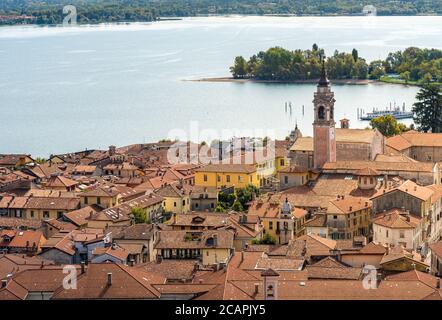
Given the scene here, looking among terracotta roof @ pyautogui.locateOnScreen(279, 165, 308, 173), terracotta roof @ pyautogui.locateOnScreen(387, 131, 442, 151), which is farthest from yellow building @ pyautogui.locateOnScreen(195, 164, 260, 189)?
terracotta roof @ pyautogui.locateOnScreen(387, 131, 442, 151)

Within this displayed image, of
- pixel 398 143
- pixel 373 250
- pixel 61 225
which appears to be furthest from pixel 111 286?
pixel 398 143

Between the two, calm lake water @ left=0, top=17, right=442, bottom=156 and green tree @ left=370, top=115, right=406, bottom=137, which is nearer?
green tree @ left=370, top=115, right=406, bottom=137

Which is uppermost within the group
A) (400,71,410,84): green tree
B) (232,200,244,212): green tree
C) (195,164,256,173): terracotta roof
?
(195,164,256,173): terracotta roof

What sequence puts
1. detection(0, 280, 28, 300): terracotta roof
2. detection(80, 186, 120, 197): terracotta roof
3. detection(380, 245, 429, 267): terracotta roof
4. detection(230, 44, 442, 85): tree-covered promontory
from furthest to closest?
A: detection(230, 44, 442, 85): tree-covered promontory
detection(80, 186, 120, 197): terracotta roof
detection(380, 245, 429, 267): terracotta roof
detection(0, 280, 28, 300): terracotta roof

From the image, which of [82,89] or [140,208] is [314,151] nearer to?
[140,208]

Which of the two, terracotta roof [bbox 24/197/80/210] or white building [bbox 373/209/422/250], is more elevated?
white building [bbox 373/209/422/250]

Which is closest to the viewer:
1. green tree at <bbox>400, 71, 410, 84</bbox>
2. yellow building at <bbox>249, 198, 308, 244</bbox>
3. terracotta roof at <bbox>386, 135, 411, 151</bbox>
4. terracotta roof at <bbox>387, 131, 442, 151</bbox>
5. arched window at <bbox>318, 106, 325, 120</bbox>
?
yellow building at <bbox>249, 198, 308, 244</bbox>

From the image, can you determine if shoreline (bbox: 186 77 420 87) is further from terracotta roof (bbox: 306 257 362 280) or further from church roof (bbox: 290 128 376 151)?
terracotta roof (bbox: 306 257 362 280)

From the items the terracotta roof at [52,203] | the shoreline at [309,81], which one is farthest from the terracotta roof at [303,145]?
the shoreline at [309,81]
